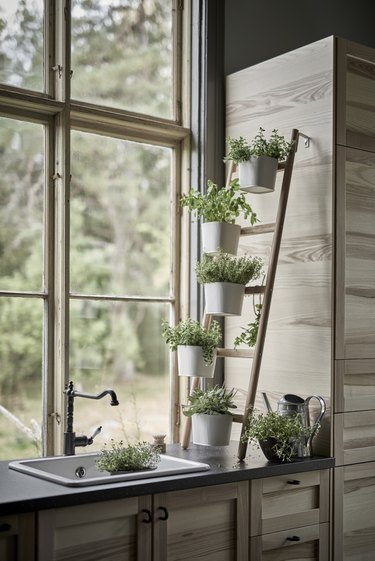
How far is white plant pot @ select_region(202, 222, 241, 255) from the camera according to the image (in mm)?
3158

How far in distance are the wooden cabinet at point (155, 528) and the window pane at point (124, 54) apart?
5.43 feet

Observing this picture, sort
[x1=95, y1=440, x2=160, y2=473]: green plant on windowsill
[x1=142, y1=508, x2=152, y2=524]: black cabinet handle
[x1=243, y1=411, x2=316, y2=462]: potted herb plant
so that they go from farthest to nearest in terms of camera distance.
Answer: [x1=243, y1=411, x2=316, y2=462]: potted herb plant
[x1=95, y1=440, x2=160, y2=473]: green plant on windowsill
[x1=142, y1=508, x2=152, y2=524]: black cabinet handle

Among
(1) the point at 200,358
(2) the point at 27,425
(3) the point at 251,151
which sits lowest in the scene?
(2) the point at 27,425

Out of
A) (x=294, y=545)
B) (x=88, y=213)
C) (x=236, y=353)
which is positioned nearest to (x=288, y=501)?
(x=294, y=545)

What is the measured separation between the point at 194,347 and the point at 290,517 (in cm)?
72

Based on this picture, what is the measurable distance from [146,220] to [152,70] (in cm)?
66

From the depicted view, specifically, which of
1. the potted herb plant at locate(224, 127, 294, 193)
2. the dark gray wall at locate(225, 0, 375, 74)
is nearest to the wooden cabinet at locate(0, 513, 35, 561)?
the potted herb plant at locate(224, 127, 294, 193)

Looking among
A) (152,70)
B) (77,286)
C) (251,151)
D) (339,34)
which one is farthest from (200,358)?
(339,34)

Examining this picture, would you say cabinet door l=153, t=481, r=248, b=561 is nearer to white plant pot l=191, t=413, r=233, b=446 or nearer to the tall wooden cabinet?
white plant pot l=191, t=413, r=233, b=446

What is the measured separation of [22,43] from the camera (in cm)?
312

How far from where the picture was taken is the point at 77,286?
3.25 m

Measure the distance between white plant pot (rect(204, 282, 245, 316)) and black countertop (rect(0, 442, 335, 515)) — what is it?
1.82 ft

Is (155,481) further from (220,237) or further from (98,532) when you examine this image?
(220,237)

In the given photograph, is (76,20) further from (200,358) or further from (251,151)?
(200,358)
